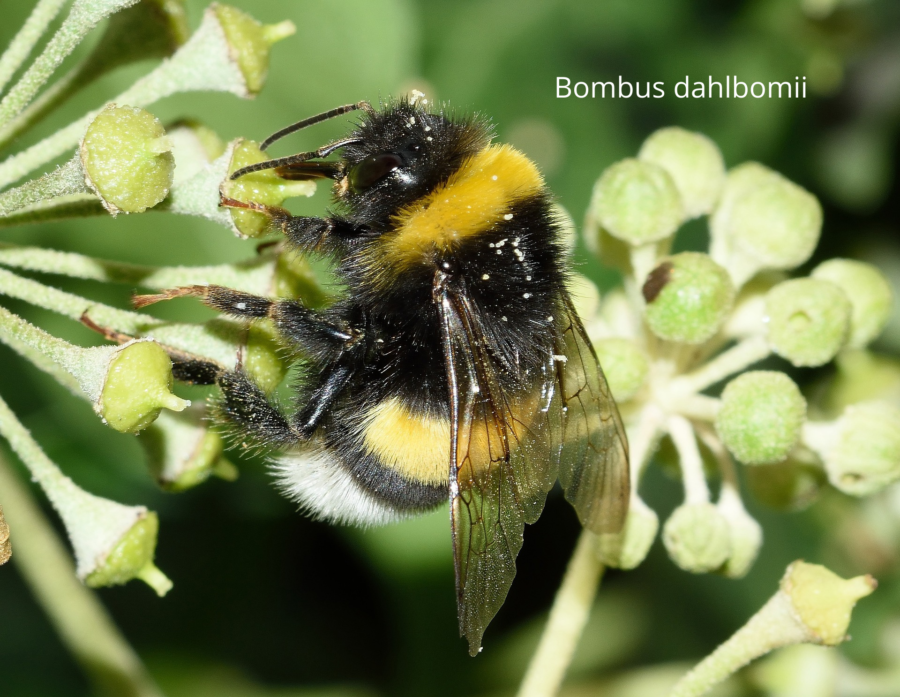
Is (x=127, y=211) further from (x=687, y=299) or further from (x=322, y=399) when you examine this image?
(x=687, y=299)

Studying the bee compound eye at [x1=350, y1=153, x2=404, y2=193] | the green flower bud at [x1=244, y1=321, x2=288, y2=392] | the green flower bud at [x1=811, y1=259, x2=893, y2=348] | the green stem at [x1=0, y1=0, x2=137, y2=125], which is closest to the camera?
the green stem at [x1=0, y1=0, x2=137, y2=125]

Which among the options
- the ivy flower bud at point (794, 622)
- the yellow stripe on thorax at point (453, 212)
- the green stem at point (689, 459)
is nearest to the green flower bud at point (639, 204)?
the yellow stripe on thorax at point (453, 212)

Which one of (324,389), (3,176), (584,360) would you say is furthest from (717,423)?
(3,176)

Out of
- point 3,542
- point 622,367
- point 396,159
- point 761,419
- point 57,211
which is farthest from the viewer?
point 622,367

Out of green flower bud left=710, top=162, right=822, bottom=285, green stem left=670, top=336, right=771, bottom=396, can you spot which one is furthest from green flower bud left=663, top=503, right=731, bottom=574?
green flower bud left=710, top=162, right=822, bottom=285

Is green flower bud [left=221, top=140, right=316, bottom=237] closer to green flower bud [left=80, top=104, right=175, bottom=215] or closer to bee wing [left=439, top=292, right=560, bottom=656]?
green flower bud [left=80, top=104, right=175, bottom=215]

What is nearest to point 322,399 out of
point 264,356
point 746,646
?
point 264,356
